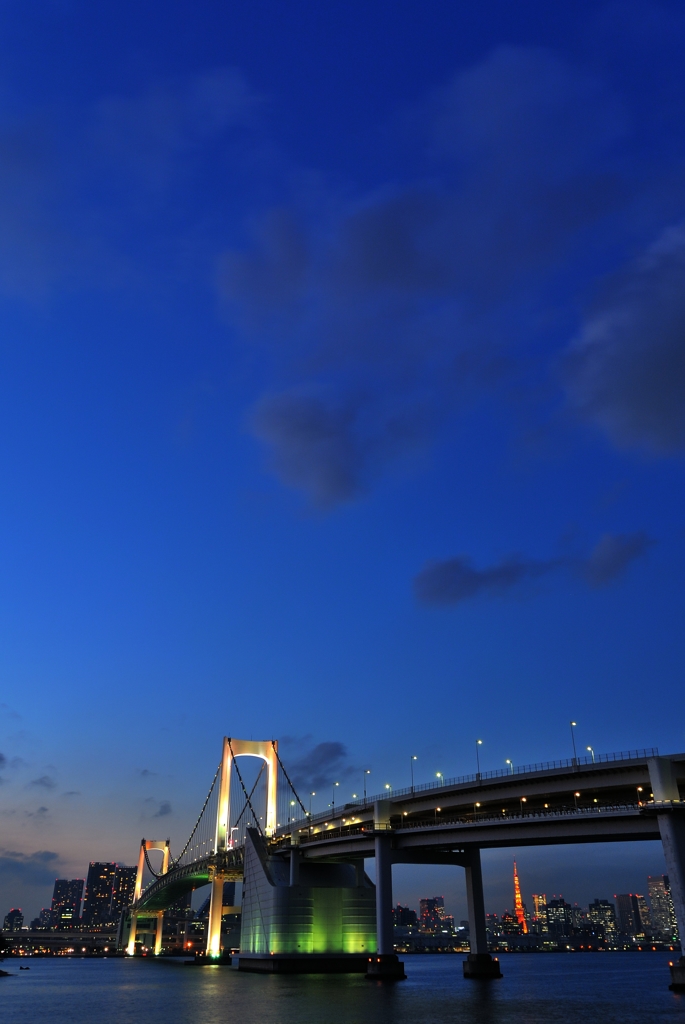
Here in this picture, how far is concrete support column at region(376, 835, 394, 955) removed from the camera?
73625 millimetres

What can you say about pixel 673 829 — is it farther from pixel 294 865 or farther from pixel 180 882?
pixel 180 882

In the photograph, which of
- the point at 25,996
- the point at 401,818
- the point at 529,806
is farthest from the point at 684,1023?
the point at 25,996

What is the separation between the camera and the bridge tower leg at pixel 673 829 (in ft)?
164

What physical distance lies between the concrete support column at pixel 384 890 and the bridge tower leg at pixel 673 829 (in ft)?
92.9

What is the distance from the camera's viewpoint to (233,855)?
10988 cm

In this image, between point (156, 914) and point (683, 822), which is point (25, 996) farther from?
point (156, 914)

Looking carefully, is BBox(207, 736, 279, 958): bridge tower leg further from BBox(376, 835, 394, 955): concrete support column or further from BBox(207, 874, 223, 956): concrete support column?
BBox(376, 835, 394, 955): concrete support column

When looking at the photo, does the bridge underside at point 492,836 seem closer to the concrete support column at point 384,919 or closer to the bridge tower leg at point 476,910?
the concrete support column at point 384,919

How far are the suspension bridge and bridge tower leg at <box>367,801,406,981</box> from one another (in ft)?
0.30

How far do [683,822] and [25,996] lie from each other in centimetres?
6583

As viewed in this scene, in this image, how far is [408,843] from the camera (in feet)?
242

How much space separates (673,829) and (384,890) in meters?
32.3

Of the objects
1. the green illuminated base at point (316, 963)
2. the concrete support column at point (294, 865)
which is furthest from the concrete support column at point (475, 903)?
the concrete support column at point (294, 865)

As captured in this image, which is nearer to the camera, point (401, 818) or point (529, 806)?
point (529, 806)
